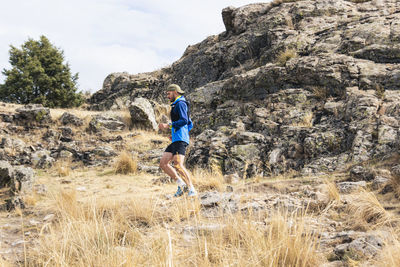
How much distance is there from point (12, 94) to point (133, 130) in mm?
15788

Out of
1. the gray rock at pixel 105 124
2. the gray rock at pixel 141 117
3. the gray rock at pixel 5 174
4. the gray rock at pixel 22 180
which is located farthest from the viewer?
the gray rock at pixel 141 117

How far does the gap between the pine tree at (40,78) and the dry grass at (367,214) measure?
24.4 m

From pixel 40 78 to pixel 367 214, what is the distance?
25.4 m

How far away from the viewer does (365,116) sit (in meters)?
7.11

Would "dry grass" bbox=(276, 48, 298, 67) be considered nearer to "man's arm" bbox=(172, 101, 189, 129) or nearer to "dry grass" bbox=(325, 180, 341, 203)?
"man's arm" bbox=(172, 101, 189, 129)

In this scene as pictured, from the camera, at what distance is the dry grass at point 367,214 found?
3.33 metres

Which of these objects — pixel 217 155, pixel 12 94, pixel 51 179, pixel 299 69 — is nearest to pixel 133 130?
pixel 51 179

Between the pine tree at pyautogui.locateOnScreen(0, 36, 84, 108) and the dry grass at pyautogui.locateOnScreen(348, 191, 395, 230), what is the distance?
24387mm

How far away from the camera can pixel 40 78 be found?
2338 cm

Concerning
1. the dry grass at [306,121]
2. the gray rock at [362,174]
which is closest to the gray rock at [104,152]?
the dry grass at [306,121]

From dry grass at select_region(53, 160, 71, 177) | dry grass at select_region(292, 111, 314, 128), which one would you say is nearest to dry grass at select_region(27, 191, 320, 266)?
dry grass at select_region(292, 111, 314, 128)

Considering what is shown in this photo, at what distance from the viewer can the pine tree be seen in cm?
2305

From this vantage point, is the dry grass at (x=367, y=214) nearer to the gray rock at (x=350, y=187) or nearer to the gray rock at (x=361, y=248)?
the gray rock at (x=361, y=248)

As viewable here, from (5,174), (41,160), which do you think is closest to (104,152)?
(41,160)
